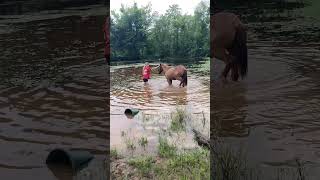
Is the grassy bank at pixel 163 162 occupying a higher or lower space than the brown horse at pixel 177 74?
lower

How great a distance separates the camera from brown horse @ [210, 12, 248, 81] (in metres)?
4.24

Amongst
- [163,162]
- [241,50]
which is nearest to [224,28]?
[241,50]

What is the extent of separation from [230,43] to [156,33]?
1074mm

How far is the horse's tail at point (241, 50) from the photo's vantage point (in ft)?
13.8

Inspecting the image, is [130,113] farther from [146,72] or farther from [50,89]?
[50,89]

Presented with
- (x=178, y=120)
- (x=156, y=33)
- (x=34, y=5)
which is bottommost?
(x=178, y=120)

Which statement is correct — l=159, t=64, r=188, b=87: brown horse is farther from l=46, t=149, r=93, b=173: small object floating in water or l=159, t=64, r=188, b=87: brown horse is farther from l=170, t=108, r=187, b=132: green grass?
l=46, t=149, r=93, b=173: small object floating in water

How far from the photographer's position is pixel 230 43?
4277 mm

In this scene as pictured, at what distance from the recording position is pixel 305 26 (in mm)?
5473

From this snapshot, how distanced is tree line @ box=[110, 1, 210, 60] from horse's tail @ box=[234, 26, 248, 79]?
59 cm

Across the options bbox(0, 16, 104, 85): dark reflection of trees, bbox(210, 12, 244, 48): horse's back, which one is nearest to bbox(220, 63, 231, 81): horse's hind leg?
bbox(210, 12, 244, 48): horse's back

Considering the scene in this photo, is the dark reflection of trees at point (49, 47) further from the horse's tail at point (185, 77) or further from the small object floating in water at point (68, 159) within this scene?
the small object floating in water at point (68, 159)

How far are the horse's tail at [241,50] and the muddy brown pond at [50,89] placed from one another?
139cm

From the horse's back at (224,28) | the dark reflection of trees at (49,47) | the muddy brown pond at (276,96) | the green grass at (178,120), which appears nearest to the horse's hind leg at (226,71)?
the muddy brown pond at (276,96)
